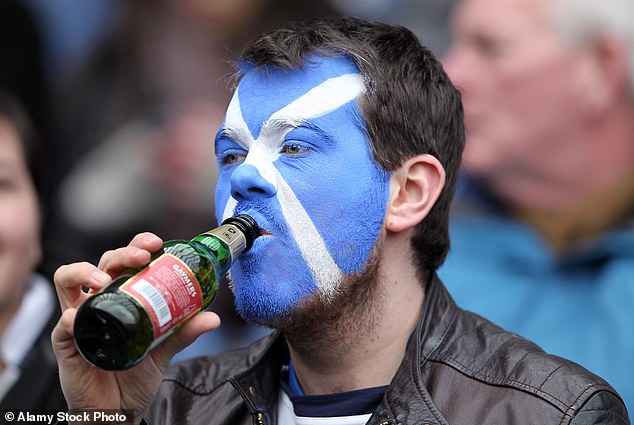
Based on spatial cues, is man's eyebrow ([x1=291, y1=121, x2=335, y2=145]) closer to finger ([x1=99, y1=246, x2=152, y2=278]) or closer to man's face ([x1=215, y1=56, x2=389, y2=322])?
man's face ([x1=215, y1=56, x2=389, y2=322])

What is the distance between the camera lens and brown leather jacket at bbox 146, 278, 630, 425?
247 centimetres

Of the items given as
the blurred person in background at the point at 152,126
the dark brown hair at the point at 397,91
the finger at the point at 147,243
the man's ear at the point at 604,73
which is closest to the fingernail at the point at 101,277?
the finger at the point at 147,243

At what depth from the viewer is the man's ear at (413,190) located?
2742mm

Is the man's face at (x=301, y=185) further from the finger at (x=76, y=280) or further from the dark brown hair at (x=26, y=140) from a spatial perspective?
the dark brown hair at (x=26, y=140)

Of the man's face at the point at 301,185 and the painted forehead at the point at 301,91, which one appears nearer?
the man's face at the point at 301,185

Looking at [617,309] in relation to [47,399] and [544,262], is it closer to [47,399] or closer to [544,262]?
[544,262]

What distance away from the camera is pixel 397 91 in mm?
2799

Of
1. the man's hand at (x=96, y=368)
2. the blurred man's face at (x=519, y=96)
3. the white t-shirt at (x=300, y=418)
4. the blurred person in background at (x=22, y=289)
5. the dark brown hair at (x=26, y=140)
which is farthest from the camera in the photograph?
the blurred man's face at (x=519, y=96)

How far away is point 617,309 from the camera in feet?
12.8

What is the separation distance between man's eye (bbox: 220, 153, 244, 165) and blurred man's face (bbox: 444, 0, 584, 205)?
171 centimetres

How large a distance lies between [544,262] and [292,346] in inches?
71.8

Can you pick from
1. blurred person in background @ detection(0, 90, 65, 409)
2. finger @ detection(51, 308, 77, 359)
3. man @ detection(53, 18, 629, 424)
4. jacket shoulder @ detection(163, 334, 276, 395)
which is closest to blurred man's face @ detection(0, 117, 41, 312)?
blurred person in background @ detection(0, 90, 65, 409)

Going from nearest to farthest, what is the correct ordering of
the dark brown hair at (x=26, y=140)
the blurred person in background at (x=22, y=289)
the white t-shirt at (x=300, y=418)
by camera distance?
1. the white t-shirt at (x=300, y=418)
2. the blurred person in background at (x=22, y=289)
3. the dark brown hair at (x=26, y=140)

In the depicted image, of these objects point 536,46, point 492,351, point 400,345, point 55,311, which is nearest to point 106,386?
point 400,345
